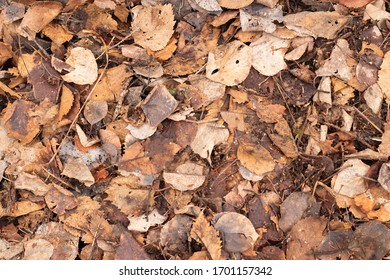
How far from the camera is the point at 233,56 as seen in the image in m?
2.01

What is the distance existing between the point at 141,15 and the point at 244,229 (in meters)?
0.83

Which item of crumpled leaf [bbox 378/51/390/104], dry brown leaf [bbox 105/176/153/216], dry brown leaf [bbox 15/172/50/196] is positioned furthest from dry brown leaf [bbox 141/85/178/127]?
crumpled leaf [bbox 378/51/390/104]

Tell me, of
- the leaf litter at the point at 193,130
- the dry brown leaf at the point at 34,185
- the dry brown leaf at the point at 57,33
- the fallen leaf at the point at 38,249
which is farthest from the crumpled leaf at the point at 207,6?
the fallen leaf at the point at 38,249

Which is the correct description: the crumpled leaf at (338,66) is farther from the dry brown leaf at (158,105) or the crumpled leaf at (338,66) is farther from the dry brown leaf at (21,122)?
the dry brown leaf at (21,122)

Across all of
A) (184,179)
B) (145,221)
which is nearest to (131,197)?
(145,221)

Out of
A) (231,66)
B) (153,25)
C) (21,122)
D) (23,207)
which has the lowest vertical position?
(23,207)

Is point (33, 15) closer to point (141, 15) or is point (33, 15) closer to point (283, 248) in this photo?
point (141, 15)

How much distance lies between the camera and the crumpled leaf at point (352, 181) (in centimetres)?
197

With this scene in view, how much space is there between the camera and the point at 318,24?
80.4 inches

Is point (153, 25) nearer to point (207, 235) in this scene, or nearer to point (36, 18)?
point (36, 18)

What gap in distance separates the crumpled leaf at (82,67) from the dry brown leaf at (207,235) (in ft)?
2.01

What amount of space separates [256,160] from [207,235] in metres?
0.30
